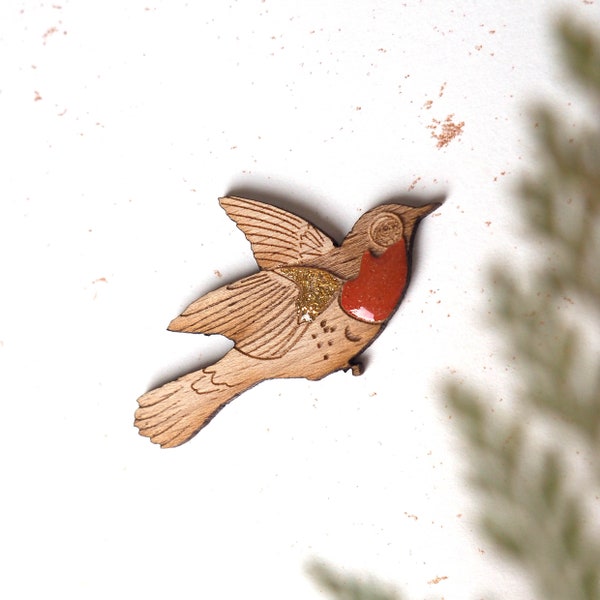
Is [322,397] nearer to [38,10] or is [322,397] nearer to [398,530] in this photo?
[398,530]

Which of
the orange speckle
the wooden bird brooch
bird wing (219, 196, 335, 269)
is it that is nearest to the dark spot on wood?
the wooden bird brooch

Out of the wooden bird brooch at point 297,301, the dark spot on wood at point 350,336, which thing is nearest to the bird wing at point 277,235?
the wooden bird brooch at point 297,301

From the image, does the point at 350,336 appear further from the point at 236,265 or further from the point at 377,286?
the point at 236,265

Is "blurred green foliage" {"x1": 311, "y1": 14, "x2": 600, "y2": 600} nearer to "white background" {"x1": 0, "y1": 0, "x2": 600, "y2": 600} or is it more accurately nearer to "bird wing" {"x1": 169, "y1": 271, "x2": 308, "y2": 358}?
"white background" {"x1": 0, "y1": 0, "x2": 600, "y2": 600}

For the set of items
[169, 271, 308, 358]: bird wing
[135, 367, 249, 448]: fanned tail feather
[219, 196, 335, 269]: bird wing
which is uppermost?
[219, 196, 335, 269]: bird wing

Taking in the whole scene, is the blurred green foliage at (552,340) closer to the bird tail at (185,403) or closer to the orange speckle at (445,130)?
the orange speckle at (445,130)

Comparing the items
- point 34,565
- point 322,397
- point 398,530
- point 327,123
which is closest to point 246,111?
point 327,123

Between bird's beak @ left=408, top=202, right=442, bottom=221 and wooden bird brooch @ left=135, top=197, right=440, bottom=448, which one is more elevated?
bird's beak @ left=408, top=202, right=442, bottom=221
